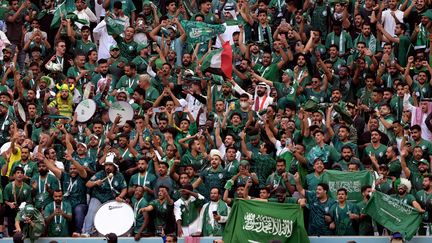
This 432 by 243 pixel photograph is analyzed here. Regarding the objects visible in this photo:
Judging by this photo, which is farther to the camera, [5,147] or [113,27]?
[113,27]

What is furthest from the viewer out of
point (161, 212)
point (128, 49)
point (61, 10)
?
point (61, 10)

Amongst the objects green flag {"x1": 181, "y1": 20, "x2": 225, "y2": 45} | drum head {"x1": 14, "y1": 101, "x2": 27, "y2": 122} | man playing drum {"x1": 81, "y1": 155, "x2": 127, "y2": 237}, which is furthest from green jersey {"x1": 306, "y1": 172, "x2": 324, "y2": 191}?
green flag {"x1": 181, "y1": 20, "x2": 225, "y2": 45}

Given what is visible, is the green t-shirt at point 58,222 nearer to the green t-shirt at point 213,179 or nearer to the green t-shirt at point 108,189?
the green t-shirt at point 108,189

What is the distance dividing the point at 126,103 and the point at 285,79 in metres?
3.10

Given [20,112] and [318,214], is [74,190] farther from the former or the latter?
[318,214]

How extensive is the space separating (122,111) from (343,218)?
18.5ft

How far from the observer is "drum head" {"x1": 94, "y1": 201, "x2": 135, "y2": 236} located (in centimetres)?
3125

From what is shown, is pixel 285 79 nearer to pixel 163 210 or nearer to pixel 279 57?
pixel 279 57

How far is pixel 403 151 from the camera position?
32156 millimetres

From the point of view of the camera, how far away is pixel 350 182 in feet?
103

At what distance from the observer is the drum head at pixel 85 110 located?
114 feet

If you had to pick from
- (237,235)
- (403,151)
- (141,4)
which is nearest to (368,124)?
(403,151)

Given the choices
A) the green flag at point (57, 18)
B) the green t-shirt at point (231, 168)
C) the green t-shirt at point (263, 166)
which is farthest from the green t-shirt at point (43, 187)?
the green flag at point (57, 18)

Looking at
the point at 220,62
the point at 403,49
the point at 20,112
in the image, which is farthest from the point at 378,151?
the point at 20,112
